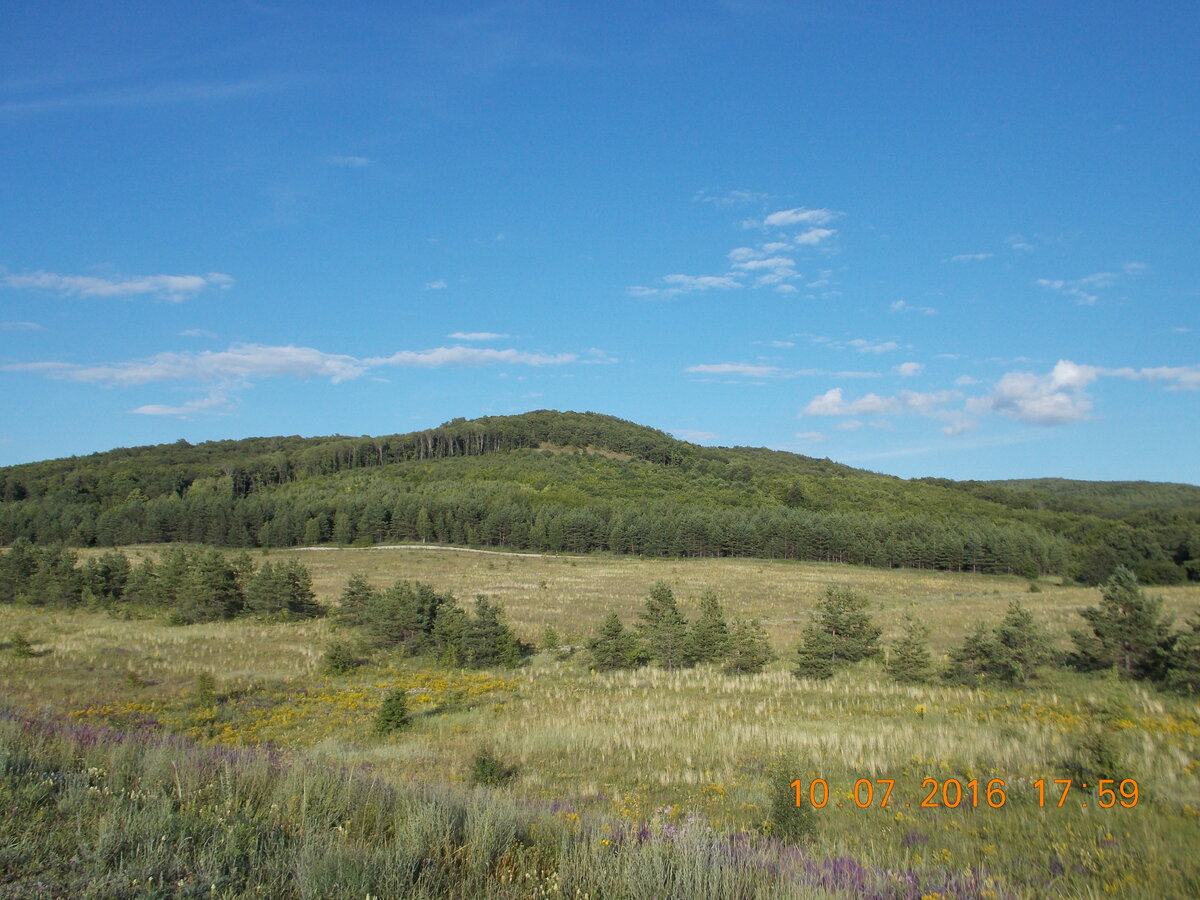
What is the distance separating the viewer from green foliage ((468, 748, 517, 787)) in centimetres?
843

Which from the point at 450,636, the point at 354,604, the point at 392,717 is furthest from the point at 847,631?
the point at 354,604

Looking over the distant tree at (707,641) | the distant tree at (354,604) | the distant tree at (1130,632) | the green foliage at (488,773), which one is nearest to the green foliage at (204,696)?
the green foliage at (488,773)

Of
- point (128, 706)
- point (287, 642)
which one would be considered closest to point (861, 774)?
point (128, 706)

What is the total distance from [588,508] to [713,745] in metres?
90.2

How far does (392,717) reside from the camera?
12.5 metres

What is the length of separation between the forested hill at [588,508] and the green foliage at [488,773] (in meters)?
56.4

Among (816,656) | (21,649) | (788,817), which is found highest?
(788,817)

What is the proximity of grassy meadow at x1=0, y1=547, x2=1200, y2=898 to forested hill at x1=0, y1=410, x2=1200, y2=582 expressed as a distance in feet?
162

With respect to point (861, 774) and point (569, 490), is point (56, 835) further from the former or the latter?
point (569, 490)

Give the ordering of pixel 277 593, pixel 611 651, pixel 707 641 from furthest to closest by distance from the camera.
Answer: pixel 277 593
pixel 707 641
pixel 611 651

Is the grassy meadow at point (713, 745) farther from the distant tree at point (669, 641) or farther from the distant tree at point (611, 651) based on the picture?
the distant tree at point (669, 641)

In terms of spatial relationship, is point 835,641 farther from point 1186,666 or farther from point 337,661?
point 337,661

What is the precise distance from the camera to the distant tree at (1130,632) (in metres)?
13.7

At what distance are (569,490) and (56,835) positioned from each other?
382ft
